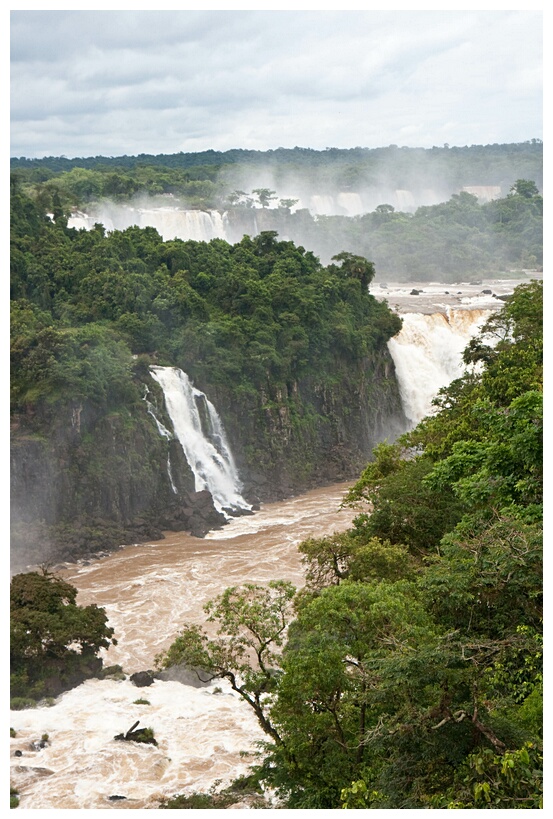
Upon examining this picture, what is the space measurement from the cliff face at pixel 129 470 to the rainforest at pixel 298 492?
6 cm

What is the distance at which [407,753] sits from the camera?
877 cm

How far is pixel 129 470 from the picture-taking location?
27.1 meters

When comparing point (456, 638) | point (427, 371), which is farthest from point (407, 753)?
point (427, 371)

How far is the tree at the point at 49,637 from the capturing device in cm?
1747

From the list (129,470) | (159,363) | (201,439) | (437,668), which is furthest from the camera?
(159,363)

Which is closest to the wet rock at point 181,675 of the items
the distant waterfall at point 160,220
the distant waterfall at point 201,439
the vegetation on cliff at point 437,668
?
the vegetation on cliff at point 437,668

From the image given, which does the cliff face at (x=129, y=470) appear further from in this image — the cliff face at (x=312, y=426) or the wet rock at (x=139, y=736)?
the wet rock at (x=139, y=736)

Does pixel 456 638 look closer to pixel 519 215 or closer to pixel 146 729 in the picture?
pixel 146 729

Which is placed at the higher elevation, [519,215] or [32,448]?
[519,215]

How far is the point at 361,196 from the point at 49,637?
70.4 m

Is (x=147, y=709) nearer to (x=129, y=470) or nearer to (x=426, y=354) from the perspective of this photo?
(x=129, y=470)

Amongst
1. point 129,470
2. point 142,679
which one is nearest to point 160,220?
point 129,470

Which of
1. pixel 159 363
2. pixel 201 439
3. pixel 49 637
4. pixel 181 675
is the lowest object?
pixel 181 675

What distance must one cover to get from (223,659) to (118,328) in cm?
1952
